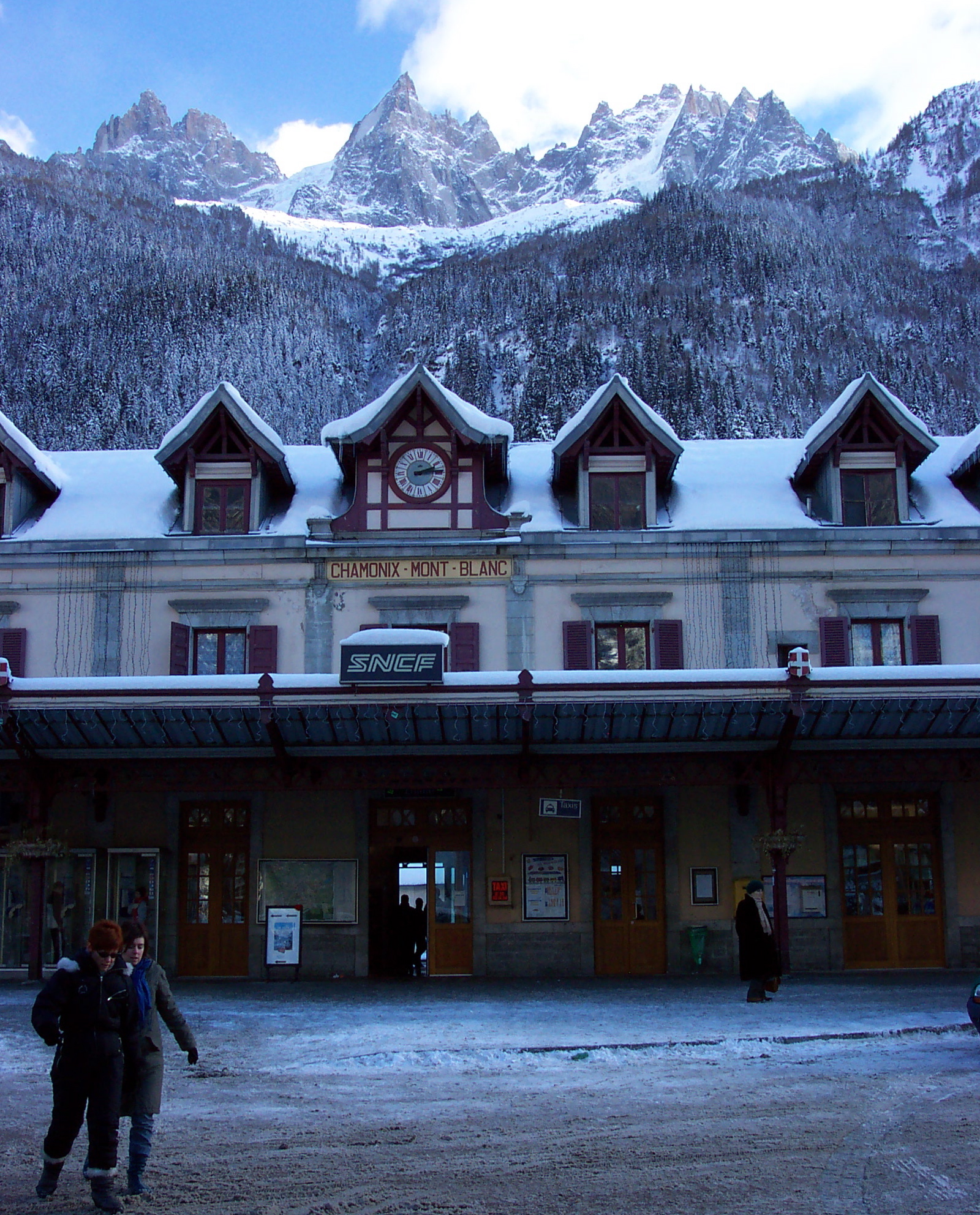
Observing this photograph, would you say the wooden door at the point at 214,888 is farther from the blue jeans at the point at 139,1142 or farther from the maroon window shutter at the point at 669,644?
the blue jeans at the point at 139,1142

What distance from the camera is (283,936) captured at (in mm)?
18938

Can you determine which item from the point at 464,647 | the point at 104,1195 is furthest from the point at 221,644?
the point at 104,1195

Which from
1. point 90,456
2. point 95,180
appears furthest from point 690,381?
point 95,180

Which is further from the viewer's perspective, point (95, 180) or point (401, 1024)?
point (95, 180)

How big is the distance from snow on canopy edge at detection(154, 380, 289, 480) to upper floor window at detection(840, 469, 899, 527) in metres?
10.4

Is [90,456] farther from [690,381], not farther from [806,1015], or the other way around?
[690,381]

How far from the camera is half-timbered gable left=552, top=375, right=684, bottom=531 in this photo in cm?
2109

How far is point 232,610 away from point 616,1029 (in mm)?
10691

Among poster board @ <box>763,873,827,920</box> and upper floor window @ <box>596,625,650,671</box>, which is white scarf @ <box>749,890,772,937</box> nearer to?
A: poster board @ <box>763,873,827,920</box>

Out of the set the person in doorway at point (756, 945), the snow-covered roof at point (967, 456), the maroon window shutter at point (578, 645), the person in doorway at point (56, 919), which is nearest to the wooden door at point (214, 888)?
the person in doorway at point (56, 919)

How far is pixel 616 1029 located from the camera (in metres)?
13.1

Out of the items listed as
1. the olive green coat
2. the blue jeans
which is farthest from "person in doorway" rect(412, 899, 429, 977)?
the blue jeans

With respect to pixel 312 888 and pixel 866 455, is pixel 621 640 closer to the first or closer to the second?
pixel 866 455

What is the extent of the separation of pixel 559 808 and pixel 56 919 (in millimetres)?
8482
